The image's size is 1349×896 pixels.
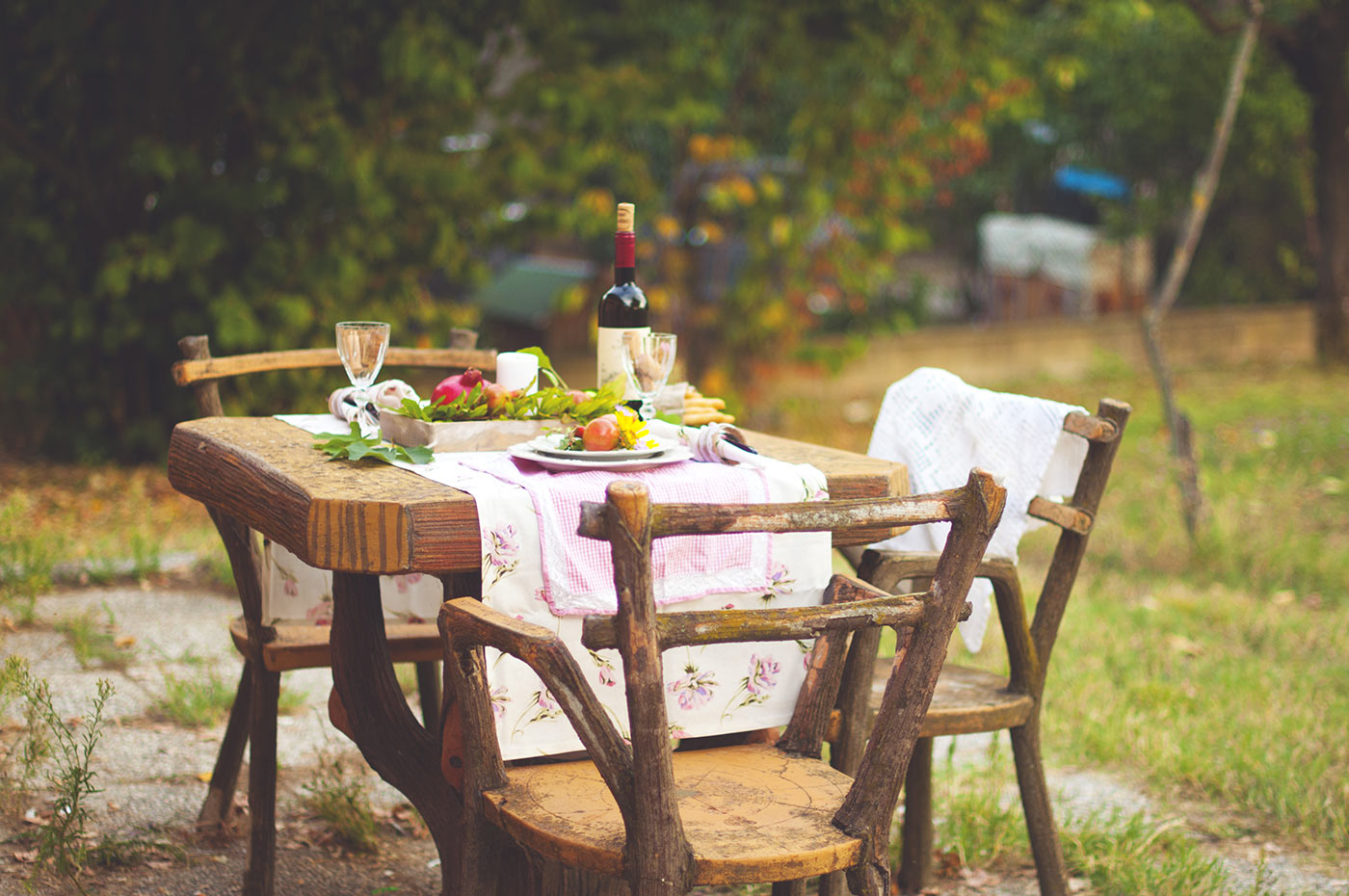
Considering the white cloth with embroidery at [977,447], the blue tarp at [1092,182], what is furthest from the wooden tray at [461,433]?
the blue tarp at [1092,182]

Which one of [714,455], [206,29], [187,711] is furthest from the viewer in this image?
[206,29]

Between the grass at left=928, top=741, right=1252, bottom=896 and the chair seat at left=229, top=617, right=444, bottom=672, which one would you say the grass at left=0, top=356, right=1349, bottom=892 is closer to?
the grass at left=928, top=741, right=1252, bottom=896

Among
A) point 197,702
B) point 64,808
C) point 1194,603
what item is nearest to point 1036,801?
point 64,808

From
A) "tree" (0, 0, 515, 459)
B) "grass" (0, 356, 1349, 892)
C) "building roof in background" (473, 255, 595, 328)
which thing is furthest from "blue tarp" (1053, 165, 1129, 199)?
"tree" (0, 0, 515, 459)

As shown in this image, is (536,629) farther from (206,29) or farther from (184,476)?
(206,29)

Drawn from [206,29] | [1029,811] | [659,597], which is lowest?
[1029,811]

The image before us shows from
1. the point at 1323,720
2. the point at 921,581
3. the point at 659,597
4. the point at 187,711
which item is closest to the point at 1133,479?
the point at 1323,720

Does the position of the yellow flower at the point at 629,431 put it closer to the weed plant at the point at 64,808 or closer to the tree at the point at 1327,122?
the weed plant at the point at 64,808

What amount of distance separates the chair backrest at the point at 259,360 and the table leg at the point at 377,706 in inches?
29.5

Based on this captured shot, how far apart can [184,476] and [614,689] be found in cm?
93

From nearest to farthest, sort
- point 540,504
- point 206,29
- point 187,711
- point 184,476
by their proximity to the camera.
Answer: point 540,504
point 184,476
point 187,711
point 206,29

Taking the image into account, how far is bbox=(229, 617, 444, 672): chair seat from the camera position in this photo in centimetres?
250

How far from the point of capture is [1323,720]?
3.74 metres

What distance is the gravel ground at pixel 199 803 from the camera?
2725 mm
